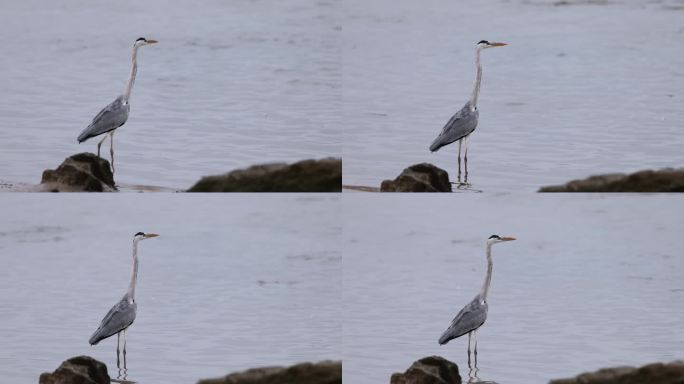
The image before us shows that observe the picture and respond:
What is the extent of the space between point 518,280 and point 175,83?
2.04 meters

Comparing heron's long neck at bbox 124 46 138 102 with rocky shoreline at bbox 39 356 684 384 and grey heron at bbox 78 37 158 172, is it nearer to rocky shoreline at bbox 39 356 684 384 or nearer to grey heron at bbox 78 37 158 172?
grey heron at bbox 78 37 158 172

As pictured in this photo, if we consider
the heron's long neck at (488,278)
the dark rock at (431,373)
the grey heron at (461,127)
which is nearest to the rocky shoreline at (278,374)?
the dark rock at (431,373)

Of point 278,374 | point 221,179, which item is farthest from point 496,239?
point 221,179

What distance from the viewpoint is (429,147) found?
6.09 m

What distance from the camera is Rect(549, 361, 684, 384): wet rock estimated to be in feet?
19.3

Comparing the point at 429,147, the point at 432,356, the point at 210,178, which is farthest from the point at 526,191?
the point at 210,178

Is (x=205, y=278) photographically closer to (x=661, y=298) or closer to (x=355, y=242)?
(x=355, y=242)

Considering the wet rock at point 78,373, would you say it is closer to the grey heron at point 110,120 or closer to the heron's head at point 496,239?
the grey heron at point 110,120

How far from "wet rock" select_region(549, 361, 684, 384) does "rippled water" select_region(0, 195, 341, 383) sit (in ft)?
4.12

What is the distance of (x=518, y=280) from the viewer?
609 centimetres

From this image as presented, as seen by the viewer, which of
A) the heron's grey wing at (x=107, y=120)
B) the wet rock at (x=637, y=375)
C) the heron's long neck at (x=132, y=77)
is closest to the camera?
the wet rock at (x=637, y=375)

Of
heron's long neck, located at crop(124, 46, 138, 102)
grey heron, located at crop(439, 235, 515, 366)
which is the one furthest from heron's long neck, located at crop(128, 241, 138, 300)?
grey heron, located at crop(439, 235, 515, 366)

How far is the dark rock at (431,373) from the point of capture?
5980 mm

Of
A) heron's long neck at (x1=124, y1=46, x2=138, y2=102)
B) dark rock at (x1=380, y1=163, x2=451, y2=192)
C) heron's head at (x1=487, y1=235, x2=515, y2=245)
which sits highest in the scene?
heron's long neck at (x1=124, y1=46, x2=138, y2=102)
